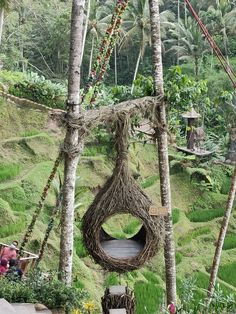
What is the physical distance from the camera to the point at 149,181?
14430mm

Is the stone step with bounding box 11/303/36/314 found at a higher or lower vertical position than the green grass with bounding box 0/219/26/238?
lower

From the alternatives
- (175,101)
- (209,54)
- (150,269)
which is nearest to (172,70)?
(175,101)

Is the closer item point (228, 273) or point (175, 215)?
point (228, 273)

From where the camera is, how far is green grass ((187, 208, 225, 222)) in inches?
551

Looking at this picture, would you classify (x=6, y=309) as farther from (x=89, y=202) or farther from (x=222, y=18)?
(x=222, y=18)

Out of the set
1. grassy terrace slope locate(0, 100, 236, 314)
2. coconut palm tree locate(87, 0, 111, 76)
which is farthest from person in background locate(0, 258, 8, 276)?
coconut palm tree locate(87, 0, 111, 76)

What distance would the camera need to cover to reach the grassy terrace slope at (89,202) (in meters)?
10.1

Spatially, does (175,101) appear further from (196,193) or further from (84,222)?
(196,193)

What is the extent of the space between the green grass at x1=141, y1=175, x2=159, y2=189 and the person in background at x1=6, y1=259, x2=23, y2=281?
6997mm

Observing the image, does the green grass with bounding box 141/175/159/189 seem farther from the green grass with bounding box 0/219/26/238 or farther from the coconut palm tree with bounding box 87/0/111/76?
the coconut palm tree with bounding box 87/0/111/76

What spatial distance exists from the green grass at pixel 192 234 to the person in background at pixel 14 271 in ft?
20.0

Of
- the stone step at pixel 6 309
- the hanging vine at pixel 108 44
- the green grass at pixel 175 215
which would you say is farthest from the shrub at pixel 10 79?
the stone step at pixel 6 309

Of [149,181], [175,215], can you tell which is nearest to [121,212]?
[175,215]

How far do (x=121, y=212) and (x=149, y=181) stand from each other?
29.1 ft
